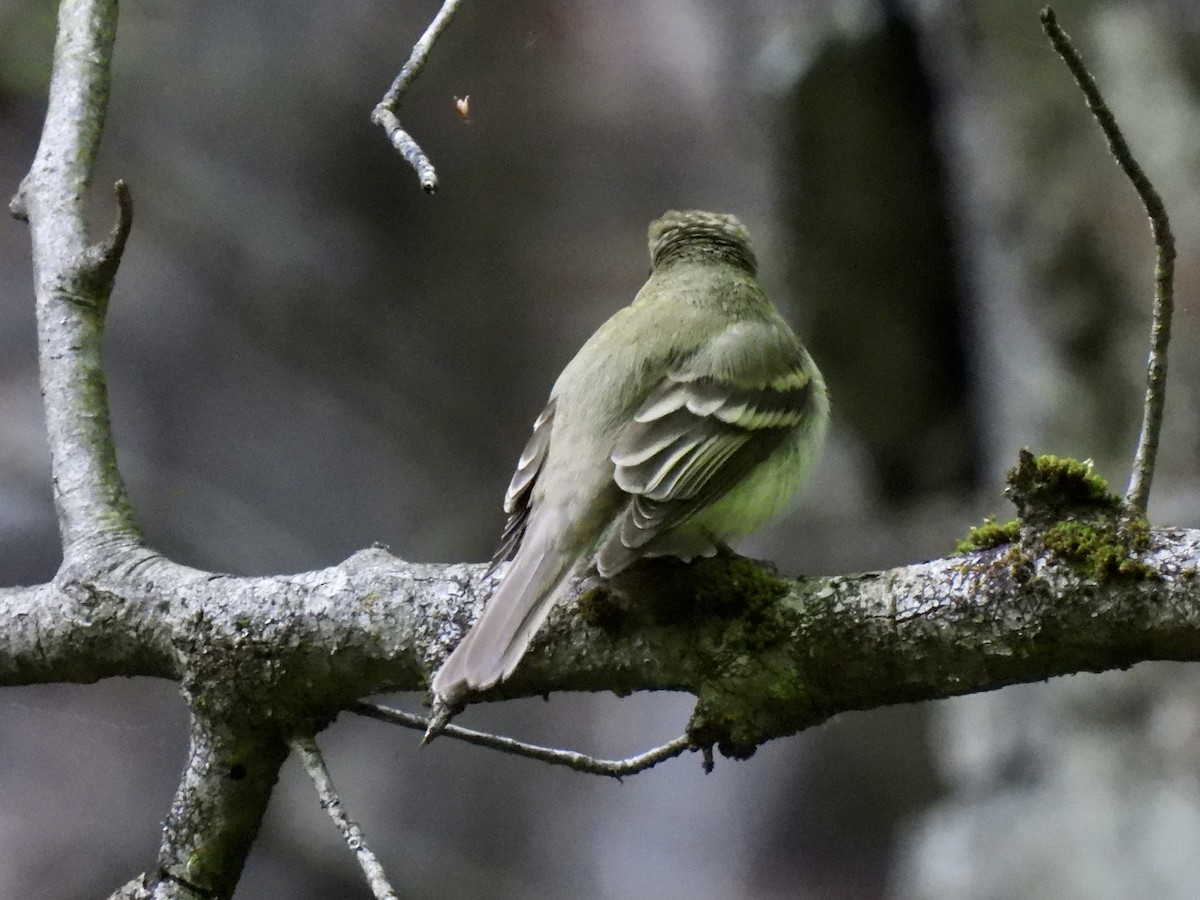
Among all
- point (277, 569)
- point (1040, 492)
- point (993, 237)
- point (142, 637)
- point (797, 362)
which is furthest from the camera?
point (993, 237)

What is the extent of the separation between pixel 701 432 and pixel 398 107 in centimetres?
65

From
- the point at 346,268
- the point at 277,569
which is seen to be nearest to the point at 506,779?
the point at 277,569

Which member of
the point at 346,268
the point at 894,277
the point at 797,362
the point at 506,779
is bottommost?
the point at 506,779

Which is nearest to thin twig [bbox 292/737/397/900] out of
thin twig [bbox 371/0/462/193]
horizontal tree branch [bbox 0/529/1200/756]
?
horizontal tree branch [bbox 0/529/1200/756]

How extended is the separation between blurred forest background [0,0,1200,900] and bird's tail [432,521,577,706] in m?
1.92

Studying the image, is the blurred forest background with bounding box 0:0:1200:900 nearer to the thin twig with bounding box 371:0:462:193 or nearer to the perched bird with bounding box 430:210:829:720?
the perched bird with bounding box 430:210:829:720

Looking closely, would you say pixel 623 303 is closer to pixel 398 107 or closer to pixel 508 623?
pixel 398 107

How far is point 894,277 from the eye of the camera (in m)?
4.28

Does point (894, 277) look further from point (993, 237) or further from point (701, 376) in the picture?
point (701, 376)

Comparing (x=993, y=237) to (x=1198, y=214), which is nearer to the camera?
(x=1198, y=214)

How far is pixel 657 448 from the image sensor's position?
1868 millimetres

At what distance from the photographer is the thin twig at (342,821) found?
1470 mm

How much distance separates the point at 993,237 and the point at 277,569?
2.50m

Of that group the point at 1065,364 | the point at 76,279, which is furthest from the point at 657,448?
the point at 1065,364
